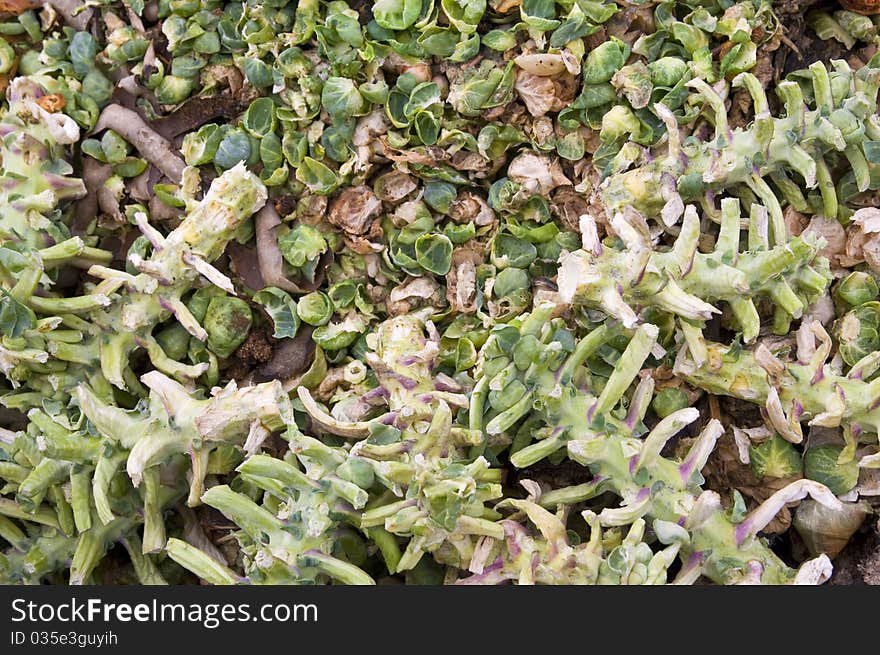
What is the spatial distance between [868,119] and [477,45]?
0.59 meters

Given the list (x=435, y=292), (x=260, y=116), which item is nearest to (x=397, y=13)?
(x=260, y=116)

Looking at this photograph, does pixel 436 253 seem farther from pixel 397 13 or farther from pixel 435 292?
pixel 397 13

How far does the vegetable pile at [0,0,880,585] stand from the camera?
1163mm

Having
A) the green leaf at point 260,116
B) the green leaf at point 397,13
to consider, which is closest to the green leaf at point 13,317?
the green leaf at point 260,116

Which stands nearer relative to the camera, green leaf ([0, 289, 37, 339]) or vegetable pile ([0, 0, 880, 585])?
vegetable pile ([0, 0, 880, 585])

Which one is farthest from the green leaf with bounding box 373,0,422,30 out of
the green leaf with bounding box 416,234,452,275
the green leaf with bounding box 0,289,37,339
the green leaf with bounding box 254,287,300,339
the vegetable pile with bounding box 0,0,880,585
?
the green leaf with bounding box 0,289,37,339

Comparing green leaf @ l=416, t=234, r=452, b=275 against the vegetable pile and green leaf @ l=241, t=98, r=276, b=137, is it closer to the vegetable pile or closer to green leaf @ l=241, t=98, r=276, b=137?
the vegetable pile

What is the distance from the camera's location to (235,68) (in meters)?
1.50

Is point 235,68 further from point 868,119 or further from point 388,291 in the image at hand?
point 868,119

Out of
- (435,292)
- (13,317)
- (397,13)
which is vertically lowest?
(13,317)

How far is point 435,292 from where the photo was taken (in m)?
1.40

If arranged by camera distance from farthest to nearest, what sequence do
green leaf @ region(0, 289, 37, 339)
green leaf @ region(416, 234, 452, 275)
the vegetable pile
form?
green leaf @ region(416, 234, 452, 275), green leaf @ region(0, 289, 37, 339), the vegetable pile

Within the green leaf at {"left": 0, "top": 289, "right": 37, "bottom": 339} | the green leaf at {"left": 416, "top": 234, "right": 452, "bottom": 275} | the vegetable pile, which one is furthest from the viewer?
the green leaf at {"left": 416, "top": 234, "right": 452, "bottom": 275}

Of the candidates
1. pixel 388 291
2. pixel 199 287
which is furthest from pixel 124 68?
pixel 388 291
